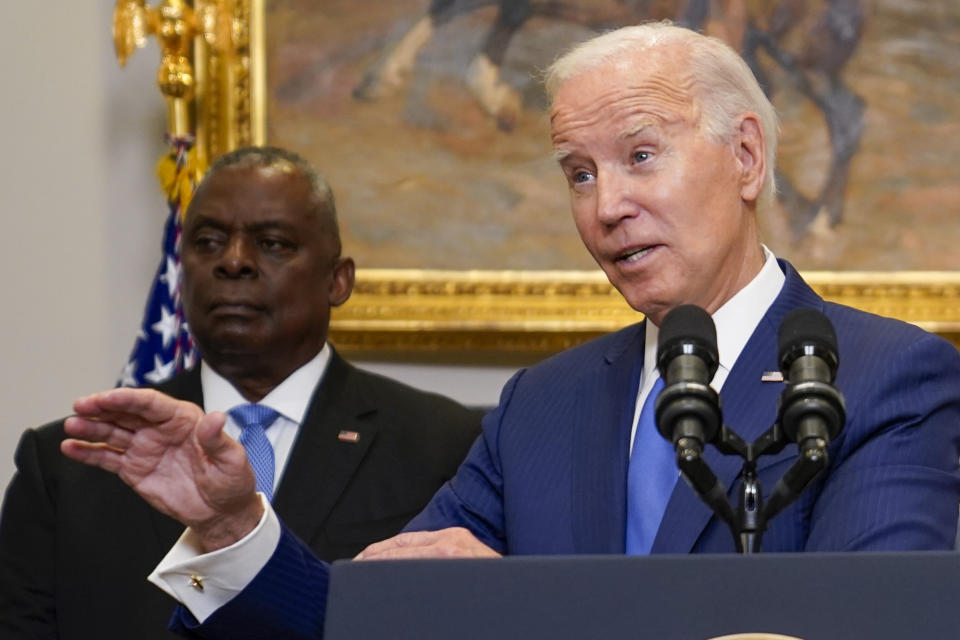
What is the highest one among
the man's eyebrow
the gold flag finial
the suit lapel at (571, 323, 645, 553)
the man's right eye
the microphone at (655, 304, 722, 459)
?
the gold flag finial

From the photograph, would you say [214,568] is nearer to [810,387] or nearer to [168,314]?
[810,387]

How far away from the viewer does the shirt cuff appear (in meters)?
2.48

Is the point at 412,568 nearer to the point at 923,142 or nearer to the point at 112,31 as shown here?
the point at 923,142

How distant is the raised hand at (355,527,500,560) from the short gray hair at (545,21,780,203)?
0.90 metres

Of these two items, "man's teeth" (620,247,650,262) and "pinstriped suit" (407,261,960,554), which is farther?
"man's teeth" (620,247,650,262)

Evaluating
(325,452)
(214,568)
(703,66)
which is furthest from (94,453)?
(325,452)

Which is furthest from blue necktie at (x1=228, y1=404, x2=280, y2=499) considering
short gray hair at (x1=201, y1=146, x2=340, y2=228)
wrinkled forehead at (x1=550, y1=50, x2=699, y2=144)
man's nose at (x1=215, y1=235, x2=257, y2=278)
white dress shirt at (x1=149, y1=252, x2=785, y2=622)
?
wrinkled forehead at (x1=550, y1=50, x2=699, y2=144)

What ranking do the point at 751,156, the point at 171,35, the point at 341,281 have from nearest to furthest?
the point at 751,156 < the point at 341,281 < the point at 171,35

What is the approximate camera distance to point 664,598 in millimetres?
1748

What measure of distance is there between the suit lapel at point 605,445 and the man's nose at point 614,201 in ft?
1.04

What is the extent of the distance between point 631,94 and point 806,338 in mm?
991

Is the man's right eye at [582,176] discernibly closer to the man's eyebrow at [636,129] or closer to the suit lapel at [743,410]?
the man's eyebrow at [636,129]

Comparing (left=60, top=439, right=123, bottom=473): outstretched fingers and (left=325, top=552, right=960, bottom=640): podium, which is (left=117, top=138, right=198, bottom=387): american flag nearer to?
(left=60, top=439, right=123, bottom=473): outstretched fingers

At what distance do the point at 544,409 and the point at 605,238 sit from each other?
380 mm
